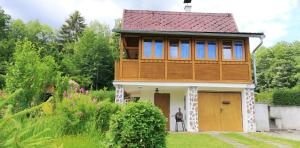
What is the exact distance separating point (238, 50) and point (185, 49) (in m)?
2.76

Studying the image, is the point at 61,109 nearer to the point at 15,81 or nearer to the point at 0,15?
the point at 15,81

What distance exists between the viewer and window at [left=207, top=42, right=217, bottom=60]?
15.7 m

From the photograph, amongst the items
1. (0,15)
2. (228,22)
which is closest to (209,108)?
(228,22)

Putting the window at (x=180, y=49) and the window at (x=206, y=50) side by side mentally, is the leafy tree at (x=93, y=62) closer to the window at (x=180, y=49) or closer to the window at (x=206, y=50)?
the window at (x=180, y=49)

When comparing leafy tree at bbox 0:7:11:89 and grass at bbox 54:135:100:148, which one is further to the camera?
leafy tree at bbox 0:7:11:89

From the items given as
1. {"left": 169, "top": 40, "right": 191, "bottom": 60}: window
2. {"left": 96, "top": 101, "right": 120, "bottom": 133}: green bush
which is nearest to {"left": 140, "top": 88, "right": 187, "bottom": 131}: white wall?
{"left": 169, "top": 40, "right": 191, "bottom": 60}: window

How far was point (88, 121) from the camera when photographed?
8.15 meters

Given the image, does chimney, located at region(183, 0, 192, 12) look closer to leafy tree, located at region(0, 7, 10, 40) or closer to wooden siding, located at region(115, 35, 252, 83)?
wooden siding, located at region(115, 35, 252, 83)

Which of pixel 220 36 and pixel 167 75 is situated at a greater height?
pixel 220 36

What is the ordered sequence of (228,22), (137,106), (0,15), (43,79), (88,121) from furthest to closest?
(0,15)
(228,22)
(43,79)
(88,121)
(137,106)

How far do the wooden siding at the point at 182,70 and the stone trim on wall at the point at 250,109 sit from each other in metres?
0.61

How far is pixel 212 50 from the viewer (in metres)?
15.8

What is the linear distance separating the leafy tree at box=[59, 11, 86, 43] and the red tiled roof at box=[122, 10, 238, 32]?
31171 millimetres

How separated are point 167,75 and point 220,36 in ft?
11.1
